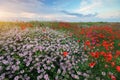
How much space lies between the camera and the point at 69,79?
5.14 meters

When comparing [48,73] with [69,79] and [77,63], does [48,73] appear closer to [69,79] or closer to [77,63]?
[69,79]

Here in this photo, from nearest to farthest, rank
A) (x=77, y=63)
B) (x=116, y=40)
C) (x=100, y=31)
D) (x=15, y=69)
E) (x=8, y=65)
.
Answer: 1. (x=15, y=69)
2. (x=8, y=65)
3. (x=77, y=63)
4. (x=116, y=40)
5. (x=100, y=31)

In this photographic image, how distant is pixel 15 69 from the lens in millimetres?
4992

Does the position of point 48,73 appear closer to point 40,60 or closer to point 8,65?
point 40,60

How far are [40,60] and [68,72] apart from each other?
902mm

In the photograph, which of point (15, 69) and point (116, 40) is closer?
point (15, 69)

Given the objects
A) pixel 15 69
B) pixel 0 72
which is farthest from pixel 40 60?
pixel 0 72

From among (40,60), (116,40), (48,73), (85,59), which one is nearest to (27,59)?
(40,60)

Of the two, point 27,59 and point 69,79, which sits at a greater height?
point 27,59

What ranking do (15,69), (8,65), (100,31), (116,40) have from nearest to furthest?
(15,69) → (8,65) → (116,40) → (100,31)

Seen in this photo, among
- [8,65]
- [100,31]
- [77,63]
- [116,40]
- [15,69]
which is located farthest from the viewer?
[100,31]

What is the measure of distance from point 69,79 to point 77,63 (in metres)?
0.91

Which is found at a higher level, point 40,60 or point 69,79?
point 40,60

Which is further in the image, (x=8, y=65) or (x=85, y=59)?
(x=85, y=59)
